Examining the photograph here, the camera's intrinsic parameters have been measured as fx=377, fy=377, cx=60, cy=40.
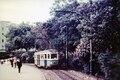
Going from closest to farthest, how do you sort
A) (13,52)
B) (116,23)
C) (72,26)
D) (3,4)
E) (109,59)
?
1. (3,4)
2. (13,52)
3. (116,23)
4. (109,59)
5. (72,26)

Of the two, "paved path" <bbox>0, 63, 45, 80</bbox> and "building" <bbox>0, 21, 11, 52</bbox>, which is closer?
"building" <bbox>0, 21, 11, 52</bbox>

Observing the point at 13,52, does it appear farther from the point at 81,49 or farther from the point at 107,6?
the point at 81,49

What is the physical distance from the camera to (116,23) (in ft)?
26.3

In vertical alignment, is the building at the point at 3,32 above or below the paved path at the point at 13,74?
above

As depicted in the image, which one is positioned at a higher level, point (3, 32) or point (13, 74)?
point (3, 32)

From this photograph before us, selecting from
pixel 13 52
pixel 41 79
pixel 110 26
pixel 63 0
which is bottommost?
pixel 41 79

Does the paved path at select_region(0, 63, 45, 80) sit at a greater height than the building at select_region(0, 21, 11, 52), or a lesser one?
lesser

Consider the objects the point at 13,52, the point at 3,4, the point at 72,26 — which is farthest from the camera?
the point at 72,26

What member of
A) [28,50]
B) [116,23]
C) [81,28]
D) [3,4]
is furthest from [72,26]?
[3,4]

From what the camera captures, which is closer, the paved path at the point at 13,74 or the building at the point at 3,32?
the building at the point at 3,32

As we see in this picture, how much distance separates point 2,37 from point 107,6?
2.56m

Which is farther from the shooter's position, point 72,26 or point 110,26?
point 72,26

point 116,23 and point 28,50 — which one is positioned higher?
point 116,23

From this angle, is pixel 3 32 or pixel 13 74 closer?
pixel 3 32
